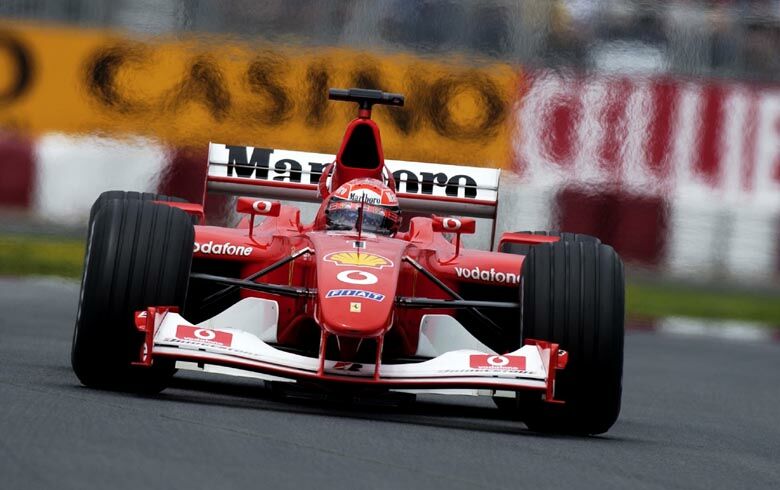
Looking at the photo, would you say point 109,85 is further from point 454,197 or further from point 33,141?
point 454,197

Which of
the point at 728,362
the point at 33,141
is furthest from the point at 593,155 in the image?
the point at 33,141

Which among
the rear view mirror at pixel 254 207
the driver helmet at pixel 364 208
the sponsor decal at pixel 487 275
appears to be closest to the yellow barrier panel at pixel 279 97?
the driver helmet at pixel 364 208

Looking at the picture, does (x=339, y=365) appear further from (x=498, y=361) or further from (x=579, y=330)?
(x=579, y=330)

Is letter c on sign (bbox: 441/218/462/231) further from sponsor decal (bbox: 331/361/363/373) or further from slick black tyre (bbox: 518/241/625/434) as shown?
sponsor decal (bbox: 331/361/363/373)

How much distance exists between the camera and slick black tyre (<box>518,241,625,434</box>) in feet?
23.9

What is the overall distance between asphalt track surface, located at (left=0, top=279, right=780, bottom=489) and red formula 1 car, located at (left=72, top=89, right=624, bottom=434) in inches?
7.2

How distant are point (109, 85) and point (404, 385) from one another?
10650 mm

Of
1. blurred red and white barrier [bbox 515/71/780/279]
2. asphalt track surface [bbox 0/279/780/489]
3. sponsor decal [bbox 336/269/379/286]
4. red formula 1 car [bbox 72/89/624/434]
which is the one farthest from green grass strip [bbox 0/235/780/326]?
sponsor decal [bbox 336/269/379/286]

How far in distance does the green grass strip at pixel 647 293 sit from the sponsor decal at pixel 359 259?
942 centimetres

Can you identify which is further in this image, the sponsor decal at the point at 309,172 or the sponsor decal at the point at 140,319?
the sponsor decal at the point at 309,172

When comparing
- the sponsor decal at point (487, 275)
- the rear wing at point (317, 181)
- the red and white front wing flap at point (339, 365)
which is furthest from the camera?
the rear wing at point (317, 181)

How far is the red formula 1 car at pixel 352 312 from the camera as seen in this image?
713 centimetres

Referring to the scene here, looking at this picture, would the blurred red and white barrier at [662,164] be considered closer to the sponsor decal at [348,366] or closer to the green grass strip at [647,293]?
the green grass strip at [647,293]

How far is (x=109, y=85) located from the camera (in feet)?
56.5
